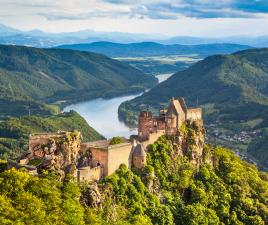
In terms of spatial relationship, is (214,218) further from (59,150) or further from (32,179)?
(32,179)

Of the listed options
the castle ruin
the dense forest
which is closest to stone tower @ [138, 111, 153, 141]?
the castle ruin

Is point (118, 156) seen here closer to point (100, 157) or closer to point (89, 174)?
point (100, 157)

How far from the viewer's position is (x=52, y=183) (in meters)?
53.6

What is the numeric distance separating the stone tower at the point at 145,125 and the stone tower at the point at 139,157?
19.0 feet

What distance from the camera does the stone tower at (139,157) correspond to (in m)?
69.1

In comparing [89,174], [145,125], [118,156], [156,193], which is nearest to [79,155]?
[89,174]

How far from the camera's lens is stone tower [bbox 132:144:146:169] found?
69125 millimetres

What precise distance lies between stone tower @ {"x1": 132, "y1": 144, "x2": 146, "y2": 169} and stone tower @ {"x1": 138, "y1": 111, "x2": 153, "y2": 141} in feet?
19.0

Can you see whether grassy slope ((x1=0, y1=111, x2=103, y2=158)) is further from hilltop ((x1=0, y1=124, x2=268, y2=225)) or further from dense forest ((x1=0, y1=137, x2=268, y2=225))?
dense forest ((x1=0, y1=137, x2=268, y2=225))

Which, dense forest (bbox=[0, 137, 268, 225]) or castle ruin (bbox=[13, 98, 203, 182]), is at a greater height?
castle ruin (bbox=[13, 98, 203, 182])

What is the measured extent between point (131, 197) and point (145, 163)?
23.5 ft

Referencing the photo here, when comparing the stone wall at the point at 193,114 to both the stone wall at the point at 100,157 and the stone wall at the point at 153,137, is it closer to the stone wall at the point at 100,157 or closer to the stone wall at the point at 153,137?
the stone wall at the point at 153,137

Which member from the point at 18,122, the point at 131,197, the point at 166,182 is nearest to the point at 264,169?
the point at 18,122

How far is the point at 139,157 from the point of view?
69250 mm
